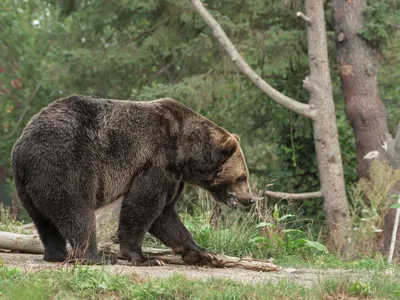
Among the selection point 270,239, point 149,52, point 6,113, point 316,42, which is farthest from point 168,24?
point 270,239

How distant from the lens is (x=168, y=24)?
19.2 m

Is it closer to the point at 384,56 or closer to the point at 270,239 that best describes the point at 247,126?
the point at 384,56

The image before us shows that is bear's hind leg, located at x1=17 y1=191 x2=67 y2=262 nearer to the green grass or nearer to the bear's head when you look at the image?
the green grass

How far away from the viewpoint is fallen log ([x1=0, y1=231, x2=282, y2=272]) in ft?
27.5

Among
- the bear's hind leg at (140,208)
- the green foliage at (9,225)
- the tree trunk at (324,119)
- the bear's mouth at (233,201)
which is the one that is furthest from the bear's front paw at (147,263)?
the tree trunk at (324,119)

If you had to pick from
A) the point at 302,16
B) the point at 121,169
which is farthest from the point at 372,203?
the point at 302,16

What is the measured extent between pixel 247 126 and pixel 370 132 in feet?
15.5

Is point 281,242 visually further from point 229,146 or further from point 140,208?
point 140,208

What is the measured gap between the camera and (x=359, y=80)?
1617 cm

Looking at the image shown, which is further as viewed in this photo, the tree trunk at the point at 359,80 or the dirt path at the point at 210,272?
the tree trunk at the point at 359,80

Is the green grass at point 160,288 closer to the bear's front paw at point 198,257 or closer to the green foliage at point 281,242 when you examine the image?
the bear's front paw at point 198,257

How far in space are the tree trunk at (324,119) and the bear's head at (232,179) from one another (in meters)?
6.52

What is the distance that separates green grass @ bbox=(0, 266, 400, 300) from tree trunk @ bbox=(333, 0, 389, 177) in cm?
958

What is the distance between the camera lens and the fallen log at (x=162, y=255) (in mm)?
8391
